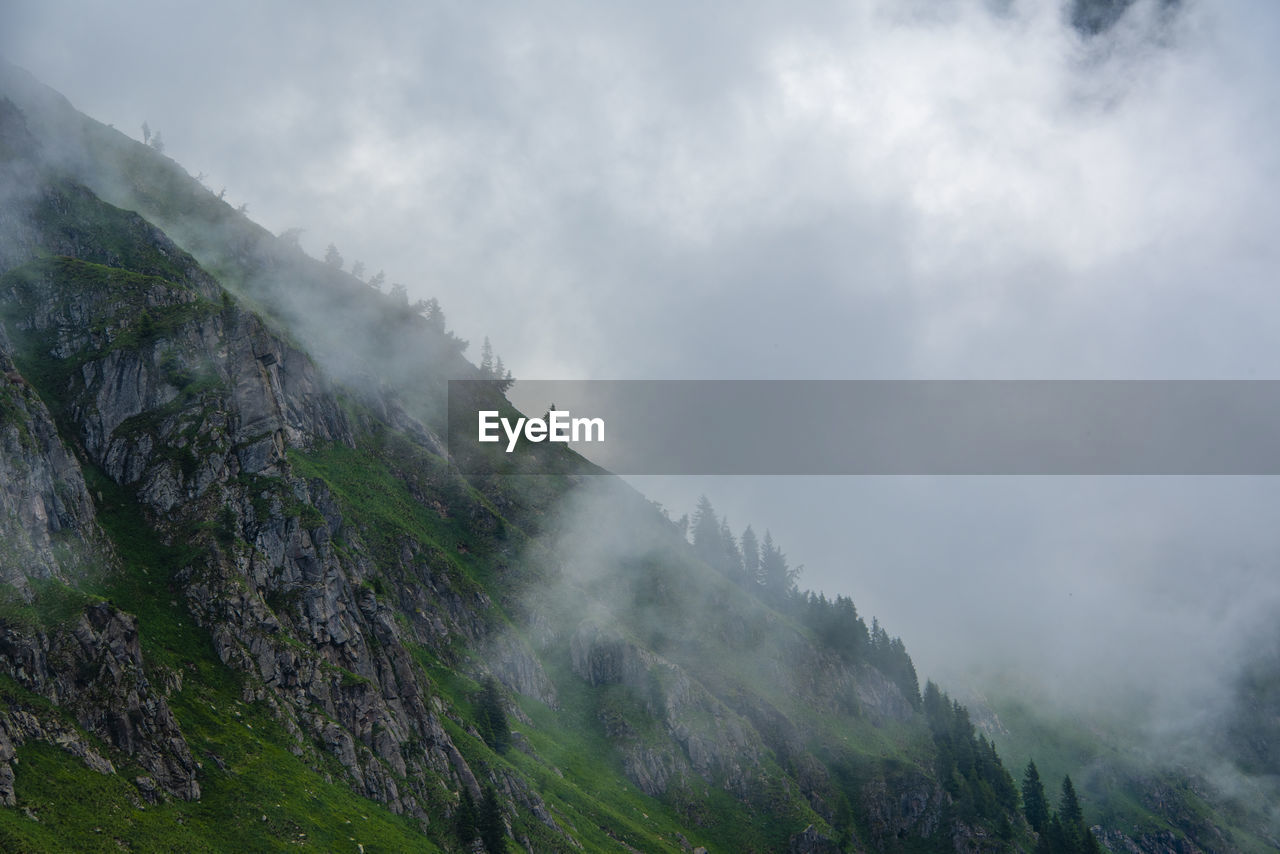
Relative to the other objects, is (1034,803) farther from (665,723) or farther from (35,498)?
(35,498)

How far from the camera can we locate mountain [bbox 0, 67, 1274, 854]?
80.4 meters

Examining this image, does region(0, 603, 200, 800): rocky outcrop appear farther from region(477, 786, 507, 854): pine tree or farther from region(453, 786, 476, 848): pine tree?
region(477, 786, 507, 854): pine tree

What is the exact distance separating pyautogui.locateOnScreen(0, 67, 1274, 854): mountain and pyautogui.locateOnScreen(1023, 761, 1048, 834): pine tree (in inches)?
176

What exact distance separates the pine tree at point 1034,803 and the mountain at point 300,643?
14.7 feet

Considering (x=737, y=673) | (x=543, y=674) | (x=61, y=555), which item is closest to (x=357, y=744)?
(x=61, y=555)

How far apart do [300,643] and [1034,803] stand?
564 ft

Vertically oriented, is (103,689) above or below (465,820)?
above

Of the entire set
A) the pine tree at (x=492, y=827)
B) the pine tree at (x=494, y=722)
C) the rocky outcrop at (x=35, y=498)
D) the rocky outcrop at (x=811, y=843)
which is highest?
the rocky outcrop at (x=35, y=498)

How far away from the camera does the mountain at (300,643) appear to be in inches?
3164

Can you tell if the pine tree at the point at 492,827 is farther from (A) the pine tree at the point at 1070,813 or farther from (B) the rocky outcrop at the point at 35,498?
(A) the pine tree at the point at 1070,813

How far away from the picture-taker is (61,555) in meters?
91.5

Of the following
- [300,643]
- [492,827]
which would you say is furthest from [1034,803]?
[300,643]

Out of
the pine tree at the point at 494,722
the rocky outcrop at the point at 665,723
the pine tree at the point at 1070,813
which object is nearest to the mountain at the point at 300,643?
the pine tree at the point at 494,722

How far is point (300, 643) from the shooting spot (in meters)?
107
